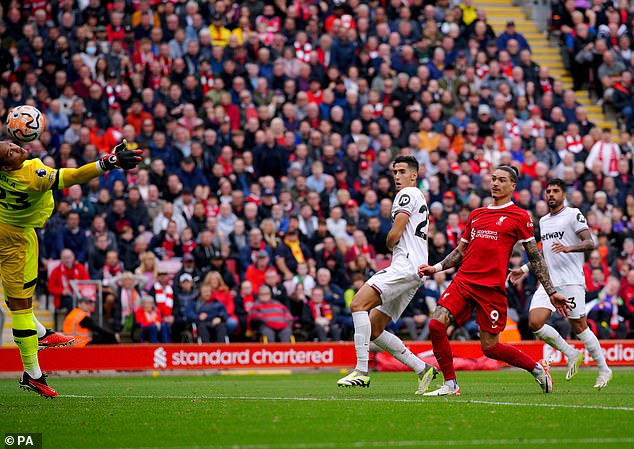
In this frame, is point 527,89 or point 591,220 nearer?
point 591,220

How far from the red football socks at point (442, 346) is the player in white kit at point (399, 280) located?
0.44 m

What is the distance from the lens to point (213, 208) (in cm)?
2378

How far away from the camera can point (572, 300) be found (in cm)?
1504

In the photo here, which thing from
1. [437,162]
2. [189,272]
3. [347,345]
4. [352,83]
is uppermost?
[352,83]

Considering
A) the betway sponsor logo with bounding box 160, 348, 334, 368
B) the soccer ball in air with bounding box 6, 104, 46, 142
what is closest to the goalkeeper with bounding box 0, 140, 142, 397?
the soccer ball in air with bounding box 6, 104, 46, 142

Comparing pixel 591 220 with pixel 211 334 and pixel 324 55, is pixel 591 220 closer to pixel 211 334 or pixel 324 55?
pixel 324 55

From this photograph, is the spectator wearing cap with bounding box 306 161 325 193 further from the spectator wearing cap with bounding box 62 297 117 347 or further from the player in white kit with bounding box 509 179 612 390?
the player in white kit with bounding box 509 179 612 390

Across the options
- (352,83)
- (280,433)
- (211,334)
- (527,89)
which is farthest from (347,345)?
(280,433)

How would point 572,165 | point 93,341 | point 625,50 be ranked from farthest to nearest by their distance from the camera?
1. point 625,50
2. point 572,165
3. point 93,341

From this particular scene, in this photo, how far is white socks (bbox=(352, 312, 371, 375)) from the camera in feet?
42.9

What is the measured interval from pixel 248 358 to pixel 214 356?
25.6 inches

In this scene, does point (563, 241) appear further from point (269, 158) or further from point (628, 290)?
point (269, 158)

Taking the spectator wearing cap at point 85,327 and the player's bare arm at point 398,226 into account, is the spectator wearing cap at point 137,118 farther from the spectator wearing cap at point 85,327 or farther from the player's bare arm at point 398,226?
the player's bare arm at point 398,226

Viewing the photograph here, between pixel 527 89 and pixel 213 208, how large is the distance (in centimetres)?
1005
